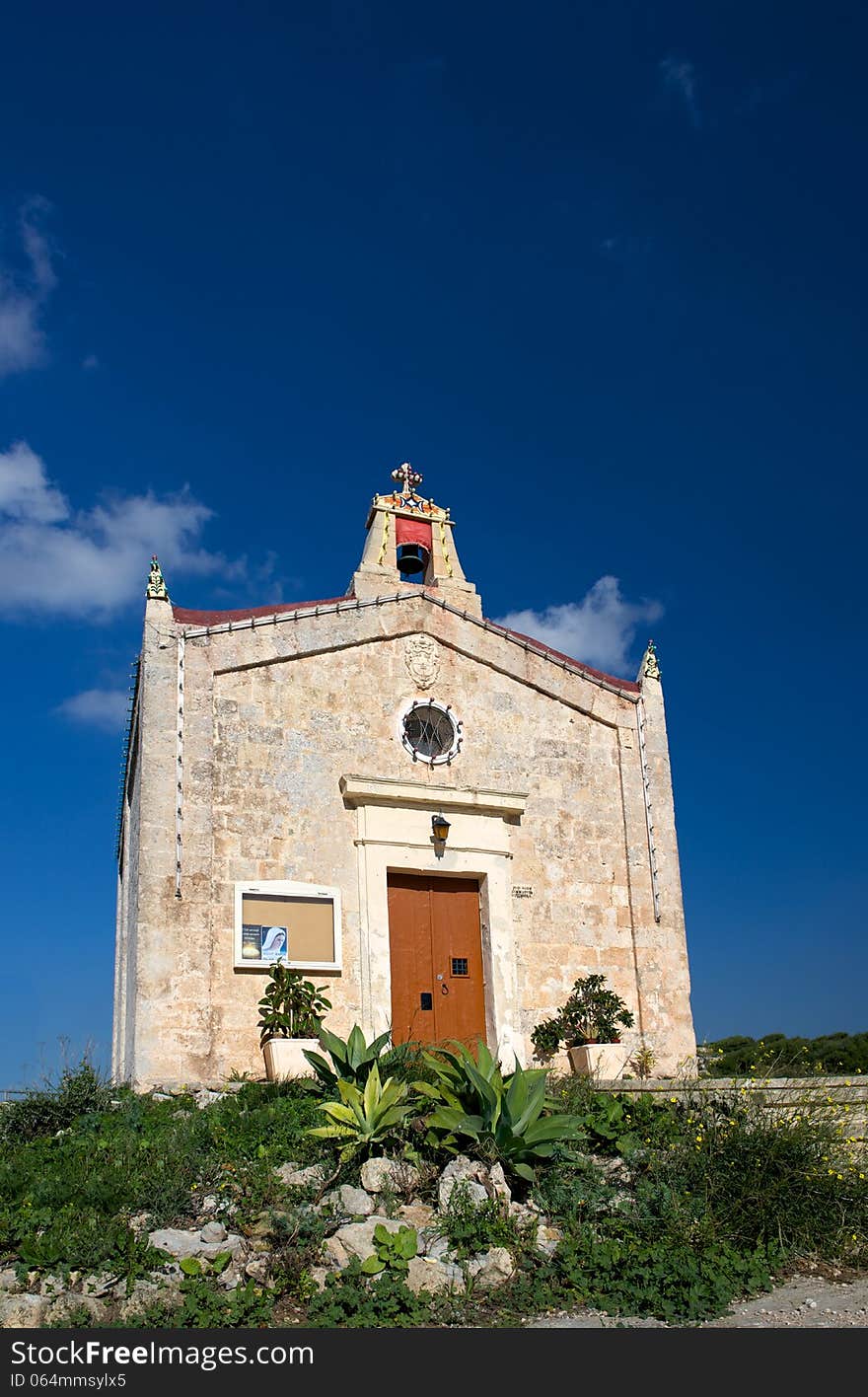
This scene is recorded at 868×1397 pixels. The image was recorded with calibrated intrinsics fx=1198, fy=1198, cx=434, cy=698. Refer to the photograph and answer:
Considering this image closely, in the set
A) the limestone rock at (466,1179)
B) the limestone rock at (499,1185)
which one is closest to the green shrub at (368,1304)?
the limestone rock at (466,1179)

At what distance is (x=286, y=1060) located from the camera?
13.3 metres

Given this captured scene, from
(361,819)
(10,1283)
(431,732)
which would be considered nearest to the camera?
(10,1283)

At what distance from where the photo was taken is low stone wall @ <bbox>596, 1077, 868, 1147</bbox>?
428 inches

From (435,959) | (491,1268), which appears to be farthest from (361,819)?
(491,1268)

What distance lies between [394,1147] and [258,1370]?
3.67m

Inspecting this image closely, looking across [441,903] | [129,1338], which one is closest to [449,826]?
[441,903]

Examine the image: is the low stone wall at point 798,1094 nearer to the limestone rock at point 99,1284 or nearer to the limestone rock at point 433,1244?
the limestone rock at point 433,1244

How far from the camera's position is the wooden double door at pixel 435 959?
15.7 metres

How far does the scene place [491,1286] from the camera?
8750 mm

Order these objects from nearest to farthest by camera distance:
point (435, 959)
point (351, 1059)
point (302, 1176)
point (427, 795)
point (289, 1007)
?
1. point (302, 1176)
2. point (351, 1059)
3. point (289, 1007)
4. point (435, 959)
5. point (427, 795)

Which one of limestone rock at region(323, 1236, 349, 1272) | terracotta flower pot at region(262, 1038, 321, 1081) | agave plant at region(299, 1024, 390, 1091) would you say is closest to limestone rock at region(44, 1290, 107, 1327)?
limestone rock at region(323, 1236, 349, 1272)

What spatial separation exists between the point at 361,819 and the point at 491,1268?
763 centimetres

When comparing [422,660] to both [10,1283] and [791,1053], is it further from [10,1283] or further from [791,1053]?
[791,1053]

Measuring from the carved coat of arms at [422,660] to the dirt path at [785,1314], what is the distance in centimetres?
985
